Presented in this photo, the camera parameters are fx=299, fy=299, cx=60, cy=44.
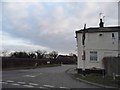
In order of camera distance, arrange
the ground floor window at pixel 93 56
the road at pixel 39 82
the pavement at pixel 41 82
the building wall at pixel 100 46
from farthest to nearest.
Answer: the ground floor window at pixel 93 56 → the building wall at pixel 100 46 → the road at pixel 39 82 → the pavement at pixel 41 82

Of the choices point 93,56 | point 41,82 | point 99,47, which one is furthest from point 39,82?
point 99,47

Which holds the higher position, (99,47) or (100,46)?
(100,46)

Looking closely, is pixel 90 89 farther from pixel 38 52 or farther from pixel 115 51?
pixel 38 52

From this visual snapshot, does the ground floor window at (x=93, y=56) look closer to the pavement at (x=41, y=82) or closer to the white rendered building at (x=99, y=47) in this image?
the white rendered building at (x=99, y=47)

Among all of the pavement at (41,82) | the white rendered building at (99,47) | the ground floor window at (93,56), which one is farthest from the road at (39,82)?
the ground floor window at (93,56)

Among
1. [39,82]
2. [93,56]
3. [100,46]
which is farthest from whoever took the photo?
[93,56]

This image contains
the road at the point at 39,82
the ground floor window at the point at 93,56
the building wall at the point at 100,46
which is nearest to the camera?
the road at the point at 39,82

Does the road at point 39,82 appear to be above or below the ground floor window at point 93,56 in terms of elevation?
below

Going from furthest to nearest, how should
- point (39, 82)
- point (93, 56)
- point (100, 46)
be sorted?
1. point (93, 56)
2. point (100, 46)
3. point (39, 82)

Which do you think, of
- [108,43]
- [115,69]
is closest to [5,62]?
[108,43]

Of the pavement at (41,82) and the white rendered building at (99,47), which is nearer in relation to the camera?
the pavement at (41,82)

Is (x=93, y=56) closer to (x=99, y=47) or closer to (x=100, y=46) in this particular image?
(x=99, y=47)

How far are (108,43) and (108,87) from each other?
20.1m

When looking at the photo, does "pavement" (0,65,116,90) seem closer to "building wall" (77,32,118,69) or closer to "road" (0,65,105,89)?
"road" (0,65,105,89)
